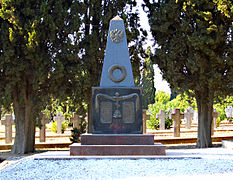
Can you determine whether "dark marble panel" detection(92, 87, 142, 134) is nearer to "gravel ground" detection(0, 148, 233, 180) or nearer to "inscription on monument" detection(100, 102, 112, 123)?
"inscription on monument" detection(100, 102, 112, 123)

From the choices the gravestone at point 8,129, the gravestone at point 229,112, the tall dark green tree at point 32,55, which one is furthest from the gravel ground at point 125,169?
the gravestone at point 229,112

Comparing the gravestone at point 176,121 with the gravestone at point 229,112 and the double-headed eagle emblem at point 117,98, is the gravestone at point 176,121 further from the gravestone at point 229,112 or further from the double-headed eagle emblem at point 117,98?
the gravestone at point 229,112

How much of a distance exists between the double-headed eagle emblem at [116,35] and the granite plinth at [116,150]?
3070mm

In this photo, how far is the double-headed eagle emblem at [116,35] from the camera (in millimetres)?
9445

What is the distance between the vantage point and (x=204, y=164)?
21.5 feet

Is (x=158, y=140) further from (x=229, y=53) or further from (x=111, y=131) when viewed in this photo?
(x=111, y=131)

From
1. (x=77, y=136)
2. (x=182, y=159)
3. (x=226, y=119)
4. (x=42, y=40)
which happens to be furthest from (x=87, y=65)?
(x=226, y=119)

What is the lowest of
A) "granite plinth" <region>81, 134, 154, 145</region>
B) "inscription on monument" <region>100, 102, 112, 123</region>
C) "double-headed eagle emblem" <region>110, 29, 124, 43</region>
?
"granite plinth" <region>81, 134, 154, 145</region>

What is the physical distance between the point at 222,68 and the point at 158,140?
398 centimetres

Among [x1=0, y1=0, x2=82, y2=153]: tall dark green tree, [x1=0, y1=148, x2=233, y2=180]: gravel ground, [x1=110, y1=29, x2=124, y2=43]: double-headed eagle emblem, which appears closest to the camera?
[x1=0, y1=148, x2=233, y2=180]: gravel ground

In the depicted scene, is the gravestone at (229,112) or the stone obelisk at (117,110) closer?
the stone obelisk at (117,110)

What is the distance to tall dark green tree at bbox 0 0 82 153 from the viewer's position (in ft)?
37.4

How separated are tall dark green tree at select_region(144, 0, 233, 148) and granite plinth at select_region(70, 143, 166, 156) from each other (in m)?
4.55

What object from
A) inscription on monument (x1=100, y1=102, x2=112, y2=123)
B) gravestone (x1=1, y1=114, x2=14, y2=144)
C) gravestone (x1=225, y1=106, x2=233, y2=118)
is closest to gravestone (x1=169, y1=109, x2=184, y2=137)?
inscription on monument (x1=100, y1=102, x2=112, y2=123)
